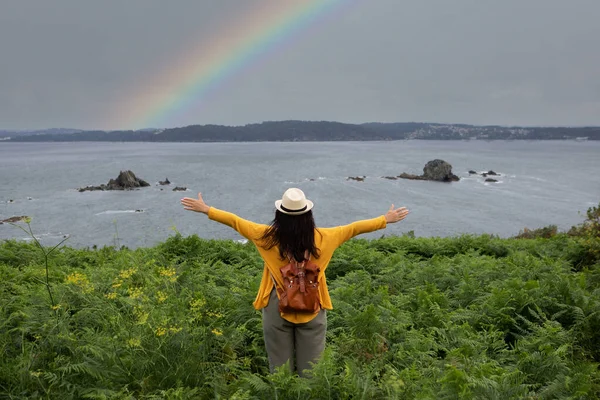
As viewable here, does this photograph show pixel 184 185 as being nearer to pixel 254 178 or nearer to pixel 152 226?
pixel 254 178

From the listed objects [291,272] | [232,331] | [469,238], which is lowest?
[469,238]

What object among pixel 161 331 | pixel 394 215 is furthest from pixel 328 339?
pixel 161 331

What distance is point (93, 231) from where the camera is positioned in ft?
143

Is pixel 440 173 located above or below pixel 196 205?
below

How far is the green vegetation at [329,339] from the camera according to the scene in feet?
14.1

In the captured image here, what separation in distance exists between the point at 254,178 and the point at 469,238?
76701 millimetres

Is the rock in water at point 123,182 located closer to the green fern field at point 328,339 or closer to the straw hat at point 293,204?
the green fern field at point 328,339

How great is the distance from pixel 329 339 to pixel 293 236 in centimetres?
244

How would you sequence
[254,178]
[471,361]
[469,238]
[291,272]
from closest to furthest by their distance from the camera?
[291,272], [471,361], [469,238], [254,178]

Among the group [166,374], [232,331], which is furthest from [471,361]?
[166,374]

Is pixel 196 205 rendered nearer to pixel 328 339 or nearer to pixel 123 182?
pixel 328 339

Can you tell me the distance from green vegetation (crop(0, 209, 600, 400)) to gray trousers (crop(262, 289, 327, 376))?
12.0 inches

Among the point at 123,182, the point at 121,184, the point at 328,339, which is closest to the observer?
the point at 328,339

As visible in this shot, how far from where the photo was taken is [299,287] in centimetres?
439
